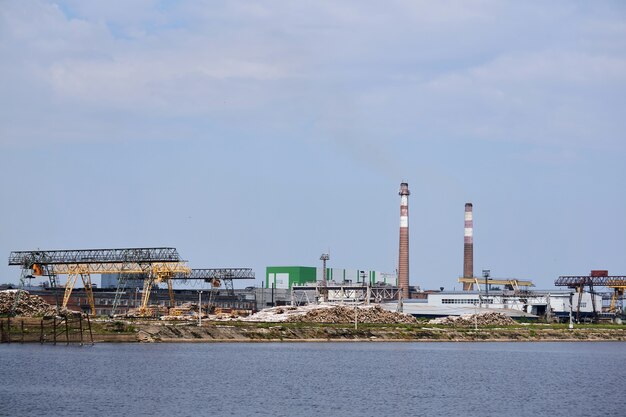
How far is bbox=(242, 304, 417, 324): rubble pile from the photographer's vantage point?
130125mm

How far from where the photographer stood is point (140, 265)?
126312mm

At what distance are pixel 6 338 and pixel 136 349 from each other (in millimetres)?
13832

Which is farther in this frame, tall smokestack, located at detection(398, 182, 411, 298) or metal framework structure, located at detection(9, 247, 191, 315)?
tall smokestack, located at detection(398, 182, 411, 298)

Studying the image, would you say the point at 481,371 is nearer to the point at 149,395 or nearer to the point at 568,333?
the point at 149,395

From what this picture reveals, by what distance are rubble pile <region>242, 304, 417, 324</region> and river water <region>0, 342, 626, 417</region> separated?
30.4 meters

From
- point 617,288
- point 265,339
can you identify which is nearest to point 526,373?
point 265,339

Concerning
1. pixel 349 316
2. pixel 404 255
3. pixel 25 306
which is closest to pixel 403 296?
pixel 404 255

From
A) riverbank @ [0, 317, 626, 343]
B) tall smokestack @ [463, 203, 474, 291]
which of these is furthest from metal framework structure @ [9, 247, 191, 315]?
tall smokestack @ [463, 203, 474, 291]

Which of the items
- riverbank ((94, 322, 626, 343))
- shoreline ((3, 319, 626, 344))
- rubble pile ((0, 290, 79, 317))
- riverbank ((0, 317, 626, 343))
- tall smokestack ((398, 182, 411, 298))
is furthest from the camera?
tall smokestack ((398, 182, 411, 298))

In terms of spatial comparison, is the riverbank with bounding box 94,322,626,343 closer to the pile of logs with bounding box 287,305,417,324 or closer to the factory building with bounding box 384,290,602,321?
the pile of logs with bounding box 287,305,417,324

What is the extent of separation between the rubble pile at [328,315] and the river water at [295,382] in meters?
30.4

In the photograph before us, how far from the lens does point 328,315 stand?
13125 cm

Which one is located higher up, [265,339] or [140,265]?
[140,265]

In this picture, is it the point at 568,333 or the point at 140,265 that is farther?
the point at 568,333
